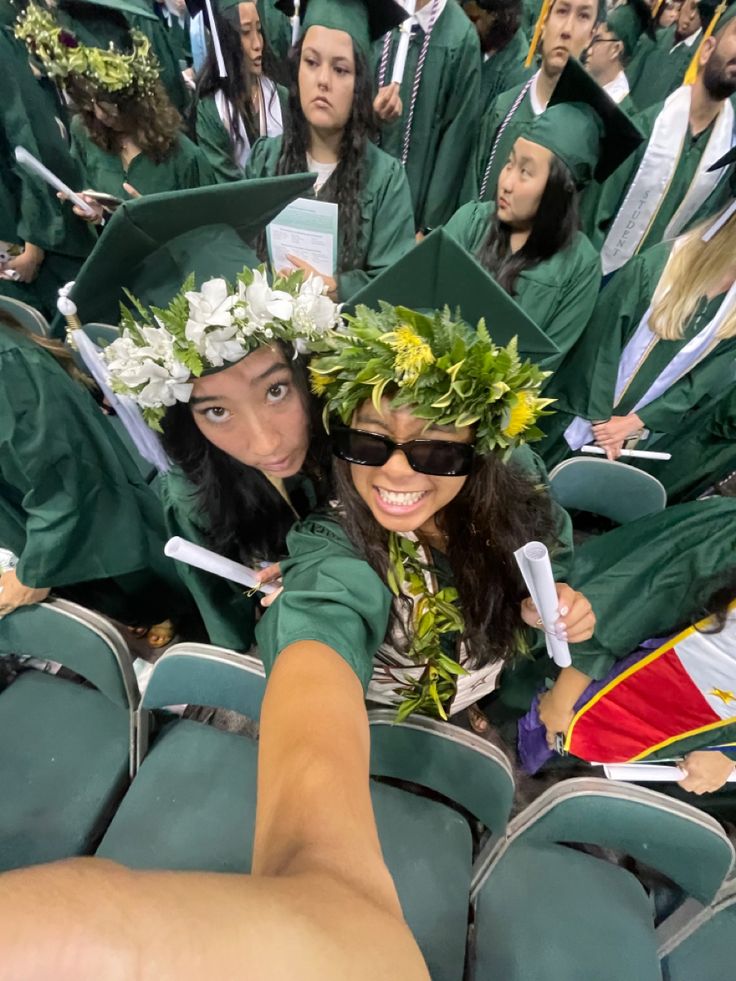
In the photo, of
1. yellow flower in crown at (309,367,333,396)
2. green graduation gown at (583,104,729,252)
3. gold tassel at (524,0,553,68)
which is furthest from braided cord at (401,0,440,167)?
yellow flower in crown at (309,367,333,396)

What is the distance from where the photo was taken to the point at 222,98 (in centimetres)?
239

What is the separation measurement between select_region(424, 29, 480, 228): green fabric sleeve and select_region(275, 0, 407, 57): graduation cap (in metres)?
0.85

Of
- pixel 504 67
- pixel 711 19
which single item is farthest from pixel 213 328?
pixel 504 67

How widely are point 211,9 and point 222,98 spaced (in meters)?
0.31

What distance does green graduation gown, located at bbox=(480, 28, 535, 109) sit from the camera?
280 cm

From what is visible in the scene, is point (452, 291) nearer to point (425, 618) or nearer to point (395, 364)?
point (395, 364)

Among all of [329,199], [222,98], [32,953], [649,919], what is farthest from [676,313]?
[222,98]

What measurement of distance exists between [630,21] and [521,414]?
10.5ft

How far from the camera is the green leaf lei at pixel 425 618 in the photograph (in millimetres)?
1069

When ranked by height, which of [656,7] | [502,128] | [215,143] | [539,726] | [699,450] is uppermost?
[656,7]

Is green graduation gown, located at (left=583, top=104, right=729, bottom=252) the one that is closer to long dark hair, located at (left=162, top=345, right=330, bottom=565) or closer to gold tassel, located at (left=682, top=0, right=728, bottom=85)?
gold tassel, located at (left=682, top=0, right=728, bottom=85)

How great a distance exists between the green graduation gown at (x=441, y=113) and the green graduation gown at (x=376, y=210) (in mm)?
701

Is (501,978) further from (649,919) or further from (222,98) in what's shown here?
(222,98)

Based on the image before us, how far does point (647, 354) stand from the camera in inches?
72.1
